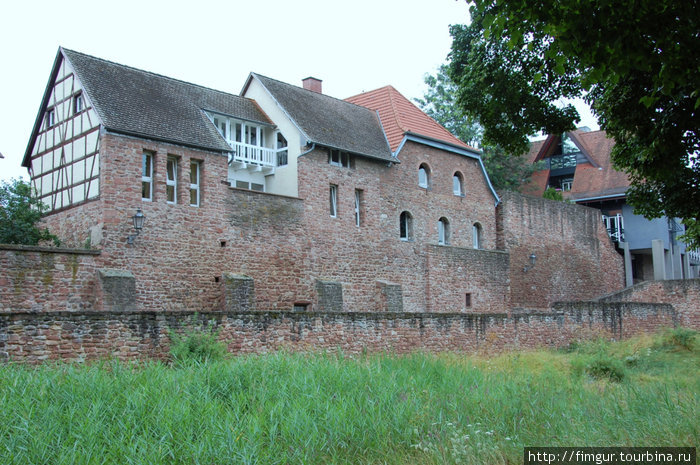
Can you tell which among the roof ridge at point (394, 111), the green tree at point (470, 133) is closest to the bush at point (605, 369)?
the roof ridge at point (394, 111)

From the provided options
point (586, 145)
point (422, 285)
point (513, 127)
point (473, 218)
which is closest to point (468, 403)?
point (513, 127)

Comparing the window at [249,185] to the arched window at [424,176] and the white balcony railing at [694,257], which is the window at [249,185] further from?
the white balcony railing at [694,257]

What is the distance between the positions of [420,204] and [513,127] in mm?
13727

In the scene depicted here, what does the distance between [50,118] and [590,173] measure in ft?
99.5

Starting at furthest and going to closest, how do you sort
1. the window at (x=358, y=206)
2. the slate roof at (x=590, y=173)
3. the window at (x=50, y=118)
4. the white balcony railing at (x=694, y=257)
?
the white balcony railing at (x=694, y=257) < the slate roof at (x=590, y=173) < the window at (x=358, y=206) < the window at (x=50, y=118)

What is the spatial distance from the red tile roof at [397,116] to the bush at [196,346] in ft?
54.4

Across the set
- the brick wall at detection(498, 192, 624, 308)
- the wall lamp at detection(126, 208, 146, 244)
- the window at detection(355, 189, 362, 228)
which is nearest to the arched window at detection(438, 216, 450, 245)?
the brick wall at detection(498, 192, 624, 308)

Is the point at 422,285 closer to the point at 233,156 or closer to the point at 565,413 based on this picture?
the point at 233,156

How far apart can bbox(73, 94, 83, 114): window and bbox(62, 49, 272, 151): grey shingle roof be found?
2.22ft

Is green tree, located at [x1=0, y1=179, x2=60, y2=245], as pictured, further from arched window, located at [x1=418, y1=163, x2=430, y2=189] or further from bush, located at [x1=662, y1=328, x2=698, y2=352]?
bush, located at [x1=662, y1=328, x2=698, y2=352]

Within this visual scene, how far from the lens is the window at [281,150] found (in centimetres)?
2645

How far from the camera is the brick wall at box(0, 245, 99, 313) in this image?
18.0 m

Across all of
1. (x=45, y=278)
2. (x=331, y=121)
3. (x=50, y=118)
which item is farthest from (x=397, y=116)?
(x=45, y=278)

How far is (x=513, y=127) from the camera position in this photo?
16203mm
